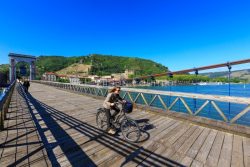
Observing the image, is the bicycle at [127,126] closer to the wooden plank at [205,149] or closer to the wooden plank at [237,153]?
the wooden plank at [205,149]

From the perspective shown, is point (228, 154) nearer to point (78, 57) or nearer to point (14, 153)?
point (14, 153)

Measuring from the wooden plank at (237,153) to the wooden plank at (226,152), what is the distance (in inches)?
2.9

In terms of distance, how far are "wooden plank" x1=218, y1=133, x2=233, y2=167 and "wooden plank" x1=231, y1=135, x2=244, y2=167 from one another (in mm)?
74

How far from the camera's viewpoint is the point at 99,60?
A: 488 ft

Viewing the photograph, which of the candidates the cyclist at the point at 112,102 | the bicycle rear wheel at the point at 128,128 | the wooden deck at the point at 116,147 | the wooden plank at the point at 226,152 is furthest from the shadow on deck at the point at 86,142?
the wooden plank at the point at 226,152

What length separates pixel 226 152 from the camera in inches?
139

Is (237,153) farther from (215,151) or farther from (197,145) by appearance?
(197,145)

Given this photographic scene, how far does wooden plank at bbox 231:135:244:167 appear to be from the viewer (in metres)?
3.10

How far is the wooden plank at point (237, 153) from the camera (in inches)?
122

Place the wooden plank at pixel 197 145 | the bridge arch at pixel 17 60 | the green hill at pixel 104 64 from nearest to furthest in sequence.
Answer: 1. the wooden plank at pixel 197 145
2. the bridge arch at pixel 17 60
3. the green hill at pixel 104 64

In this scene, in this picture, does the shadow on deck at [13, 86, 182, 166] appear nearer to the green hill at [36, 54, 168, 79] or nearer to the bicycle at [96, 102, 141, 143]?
the bicycle at [96, 102, 141, 143]

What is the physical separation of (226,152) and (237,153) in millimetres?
231

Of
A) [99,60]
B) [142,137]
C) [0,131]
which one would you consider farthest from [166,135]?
[99,60]

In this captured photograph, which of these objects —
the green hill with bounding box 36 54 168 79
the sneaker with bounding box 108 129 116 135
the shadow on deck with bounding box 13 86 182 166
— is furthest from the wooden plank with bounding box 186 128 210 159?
the green hill with bounding box 36 54 168 79
